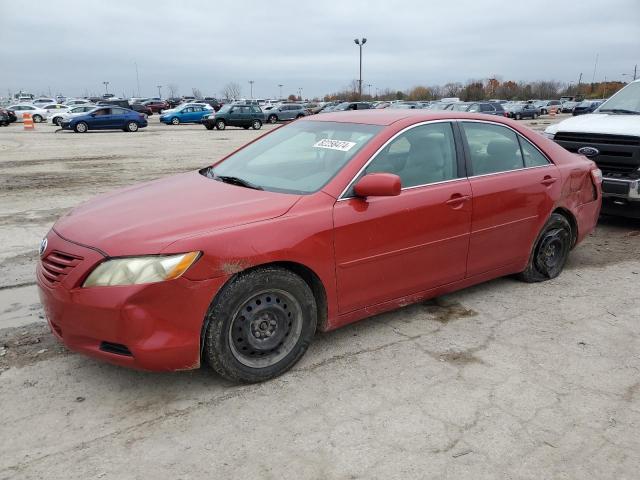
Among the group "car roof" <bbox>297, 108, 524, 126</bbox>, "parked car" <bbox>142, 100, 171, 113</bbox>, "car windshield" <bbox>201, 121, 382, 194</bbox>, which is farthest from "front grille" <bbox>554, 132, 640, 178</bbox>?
"parked car" <bbox>142, 100, 171, 113</bbox>

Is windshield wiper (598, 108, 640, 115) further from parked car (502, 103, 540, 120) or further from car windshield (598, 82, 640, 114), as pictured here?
parked car (502, 103, 540, 120)

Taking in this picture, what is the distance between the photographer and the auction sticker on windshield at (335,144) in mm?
3771

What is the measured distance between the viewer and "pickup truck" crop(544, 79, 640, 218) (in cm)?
654

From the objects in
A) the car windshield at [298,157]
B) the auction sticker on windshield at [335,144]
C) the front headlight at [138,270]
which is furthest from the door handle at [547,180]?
the front headlight at [138,270]

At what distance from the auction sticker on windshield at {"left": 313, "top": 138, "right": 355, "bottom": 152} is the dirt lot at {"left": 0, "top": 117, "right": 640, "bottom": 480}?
1362mm

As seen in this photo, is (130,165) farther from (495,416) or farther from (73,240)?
(495,416)

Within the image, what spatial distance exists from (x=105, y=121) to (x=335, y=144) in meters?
28.3

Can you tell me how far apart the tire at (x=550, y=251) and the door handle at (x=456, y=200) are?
1.24 metres

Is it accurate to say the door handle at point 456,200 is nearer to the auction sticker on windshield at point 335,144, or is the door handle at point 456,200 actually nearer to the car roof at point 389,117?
the car roof at point 389,117

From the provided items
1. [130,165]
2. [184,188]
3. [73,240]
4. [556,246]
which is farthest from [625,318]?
[130,165]

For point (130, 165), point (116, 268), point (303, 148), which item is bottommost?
point (130, 165)

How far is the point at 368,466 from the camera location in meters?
2.53

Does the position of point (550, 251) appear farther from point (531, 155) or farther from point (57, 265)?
point (57, 265)

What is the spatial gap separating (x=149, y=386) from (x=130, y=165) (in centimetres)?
1190
